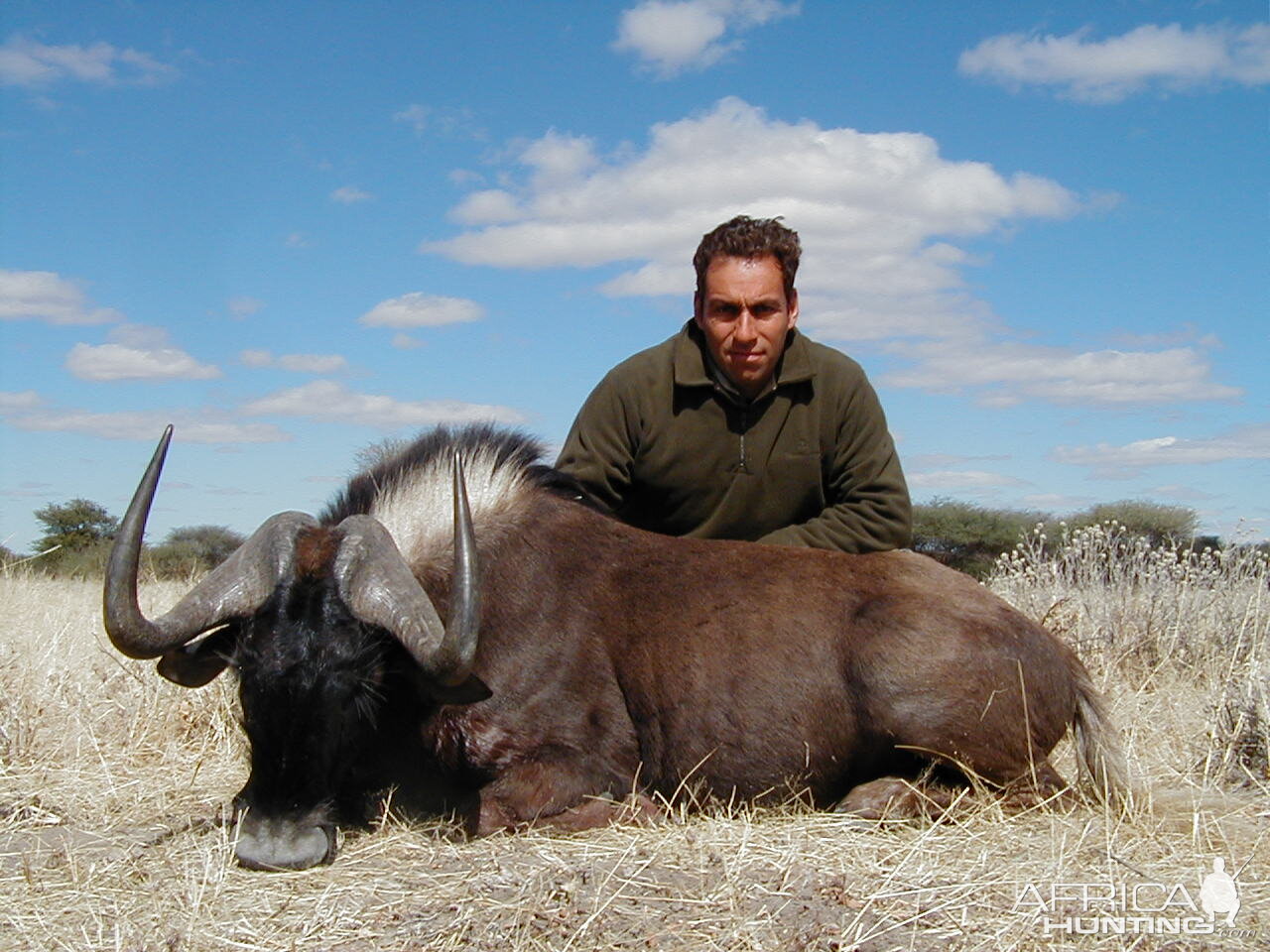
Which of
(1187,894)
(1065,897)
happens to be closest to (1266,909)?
(1187,894)

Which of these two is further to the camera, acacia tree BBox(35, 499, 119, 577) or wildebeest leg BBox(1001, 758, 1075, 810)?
acacia tree BBox(35, 499, 119, 577)

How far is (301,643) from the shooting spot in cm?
367

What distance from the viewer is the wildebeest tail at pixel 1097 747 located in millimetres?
4438

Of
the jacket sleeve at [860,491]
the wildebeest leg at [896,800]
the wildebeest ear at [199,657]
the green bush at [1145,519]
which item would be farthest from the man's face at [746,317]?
the green bush at [1145,519]

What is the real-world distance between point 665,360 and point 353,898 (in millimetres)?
3052

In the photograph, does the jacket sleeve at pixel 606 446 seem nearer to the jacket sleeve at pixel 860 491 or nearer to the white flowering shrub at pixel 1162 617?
the jacket sleeve at pixel 860 491

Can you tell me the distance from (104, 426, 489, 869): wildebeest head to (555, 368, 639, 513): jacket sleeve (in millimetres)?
1716

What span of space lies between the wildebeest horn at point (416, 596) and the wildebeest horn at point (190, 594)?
0.21 metres

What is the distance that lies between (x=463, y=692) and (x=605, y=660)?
2.39 feet

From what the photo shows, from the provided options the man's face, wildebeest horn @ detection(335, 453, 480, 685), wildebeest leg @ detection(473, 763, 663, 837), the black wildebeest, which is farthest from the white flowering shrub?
wildebeest horn @ detection(335, 453, 480, 685)

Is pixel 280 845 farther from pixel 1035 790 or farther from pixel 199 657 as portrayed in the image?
pixel 1035 790

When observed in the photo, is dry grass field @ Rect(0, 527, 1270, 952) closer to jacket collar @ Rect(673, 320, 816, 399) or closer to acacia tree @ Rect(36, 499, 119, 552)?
jacket collar @ Rect(673, 320, 816, 399)

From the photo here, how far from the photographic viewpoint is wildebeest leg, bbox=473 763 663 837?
4.11m

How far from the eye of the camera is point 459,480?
3520 mm
